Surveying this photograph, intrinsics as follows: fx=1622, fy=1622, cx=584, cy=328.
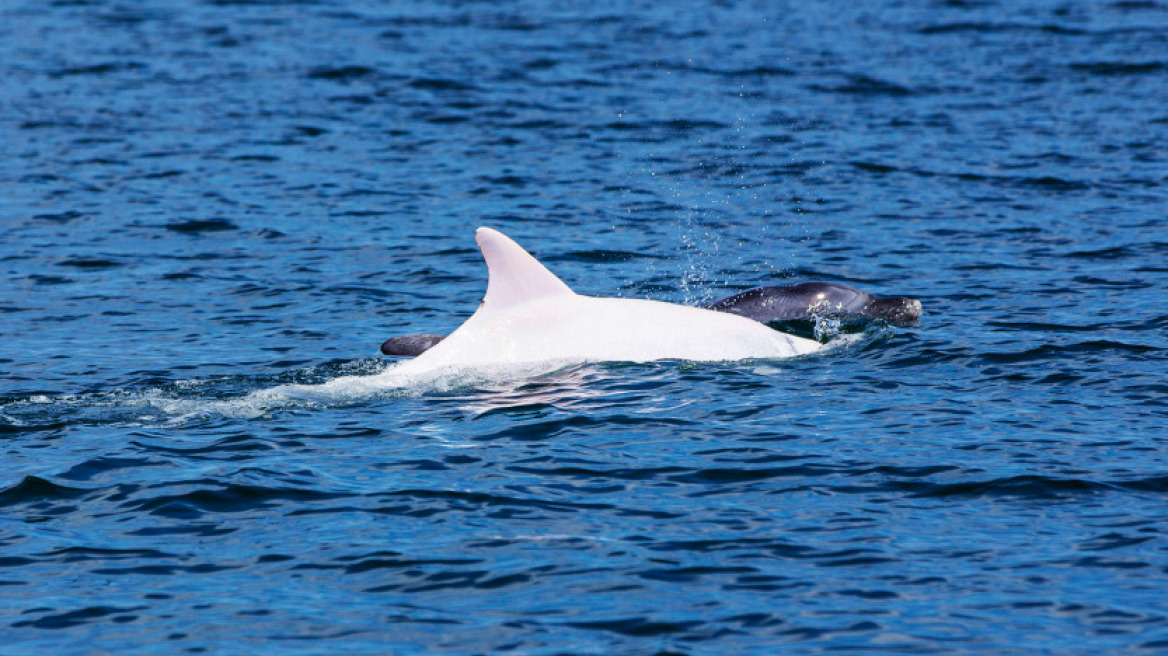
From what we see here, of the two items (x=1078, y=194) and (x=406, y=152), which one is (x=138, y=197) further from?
(x=1078, y=194)

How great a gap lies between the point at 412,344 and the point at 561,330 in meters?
1.49

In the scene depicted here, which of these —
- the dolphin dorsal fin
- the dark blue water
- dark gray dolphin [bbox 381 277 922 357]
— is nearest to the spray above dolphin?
the dolphin dorsal fin

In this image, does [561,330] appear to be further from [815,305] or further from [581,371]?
[815,305]

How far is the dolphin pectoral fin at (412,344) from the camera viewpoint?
48.8ft

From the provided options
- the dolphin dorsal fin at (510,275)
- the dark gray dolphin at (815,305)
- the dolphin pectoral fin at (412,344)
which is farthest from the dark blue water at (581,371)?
the dolphin dorsal fin at (510,275)

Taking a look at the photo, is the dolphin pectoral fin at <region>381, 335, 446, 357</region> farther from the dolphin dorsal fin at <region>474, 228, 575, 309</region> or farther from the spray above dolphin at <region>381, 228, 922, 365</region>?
the dolphin dorsal fin at <region>474, 228, 575, 309</region>

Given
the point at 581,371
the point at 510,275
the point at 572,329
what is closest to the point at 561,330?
the point at 572,329

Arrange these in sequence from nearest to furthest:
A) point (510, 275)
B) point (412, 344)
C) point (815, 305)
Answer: point (510, 275) < point (412, 344) < point (815, 305)

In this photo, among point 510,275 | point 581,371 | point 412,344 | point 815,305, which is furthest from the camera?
point 815,305

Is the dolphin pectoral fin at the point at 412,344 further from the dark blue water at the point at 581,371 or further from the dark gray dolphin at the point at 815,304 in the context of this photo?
the dark gray dolphin at the point at 815,304

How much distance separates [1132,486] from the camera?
36.9 ft

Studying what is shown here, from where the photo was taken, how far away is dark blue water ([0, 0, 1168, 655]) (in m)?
9.42

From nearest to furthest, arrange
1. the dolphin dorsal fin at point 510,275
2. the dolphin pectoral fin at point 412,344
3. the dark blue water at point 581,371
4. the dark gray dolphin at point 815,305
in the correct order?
the dark blue water at point 581,371 → the dolphin dorsal fin at point 510,275 → the dolphin pectoral fin at point 412,344 → the dark gray dolphin at point 815,305

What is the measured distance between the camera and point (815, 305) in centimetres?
1672
